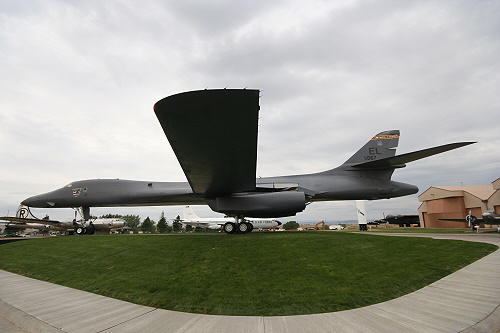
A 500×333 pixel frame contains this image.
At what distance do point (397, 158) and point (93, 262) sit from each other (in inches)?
496

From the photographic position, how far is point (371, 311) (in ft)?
12.5

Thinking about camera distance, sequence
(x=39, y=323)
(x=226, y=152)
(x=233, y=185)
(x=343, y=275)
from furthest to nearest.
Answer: (x=233, y=185) < (x=226, y=152) < (x=343, y=275) < (x=39, y=323)

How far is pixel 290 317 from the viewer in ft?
12.0

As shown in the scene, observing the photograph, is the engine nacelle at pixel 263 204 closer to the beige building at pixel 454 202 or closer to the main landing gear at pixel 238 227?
the main landing gear at pixel 238 227

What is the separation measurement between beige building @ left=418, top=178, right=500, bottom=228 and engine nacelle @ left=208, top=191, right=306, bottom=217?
2883 centimetres

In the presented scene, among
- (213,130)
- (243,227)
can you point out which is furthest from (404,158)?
(213,130)

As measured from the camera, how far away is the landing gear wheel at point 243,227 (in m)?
12.2

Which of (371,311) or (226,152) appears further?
(226,152)

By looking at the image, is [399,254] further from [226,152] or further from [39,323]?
[39,323]

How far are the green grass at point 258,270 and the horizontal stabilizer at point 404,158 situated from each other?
335cm

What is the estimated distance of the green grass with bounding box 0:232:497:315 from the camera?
4.36m

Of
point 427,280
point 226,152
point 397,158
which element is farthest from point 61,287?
point 397,158

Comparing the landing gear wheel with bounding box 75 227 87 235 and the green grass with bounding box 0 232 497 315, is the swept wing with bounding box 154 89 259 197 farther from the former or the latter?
the landing gear wheel with bounding box 75 227 87 235

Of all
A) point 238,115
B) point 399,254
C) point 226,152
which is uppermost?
point 238,115
